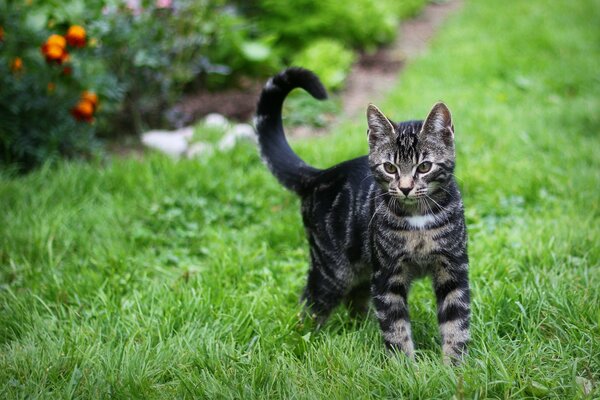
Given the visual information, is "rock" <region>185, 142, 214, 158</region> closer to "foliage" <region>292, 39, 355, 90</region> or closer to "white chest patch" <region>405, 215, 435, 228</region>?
"foliage" <region>292, 39, 355, 90</region>

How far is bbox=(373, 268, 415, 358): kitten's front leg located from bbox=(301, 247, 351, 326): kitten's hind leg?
33cm

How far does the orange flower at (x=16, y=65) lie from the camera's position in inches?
187

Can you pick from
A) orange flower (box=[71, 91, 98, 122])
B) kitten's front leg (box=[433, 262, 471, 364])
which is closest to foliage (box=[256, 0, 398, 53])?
orange flower (box=[71, 91, 98, 122])

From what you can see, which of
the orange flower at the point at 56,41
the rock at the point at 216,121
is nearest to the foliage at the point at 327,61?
the rock at the point at 216,121

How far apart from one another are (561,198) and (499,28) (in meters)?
5.62

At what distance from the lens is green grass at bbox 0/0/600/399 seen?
2533 mm

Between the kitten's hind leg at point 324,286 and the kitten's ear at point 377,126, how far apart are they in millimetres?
655

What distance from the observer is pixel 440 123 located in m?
2.62

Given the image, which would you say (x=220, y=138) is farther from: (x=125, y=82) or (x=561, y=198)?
(x=561, y=198)

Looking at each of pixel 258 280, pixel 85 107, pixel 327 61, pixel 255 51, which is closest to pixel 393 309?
pixel 258 280

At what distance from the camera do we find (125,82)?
5711mm

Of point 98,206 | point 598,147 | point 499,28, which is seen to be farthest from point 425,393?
point 499,28

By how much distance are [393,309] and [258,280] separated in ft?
3.64

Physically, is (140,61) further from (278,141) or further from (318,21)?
(318,21)
